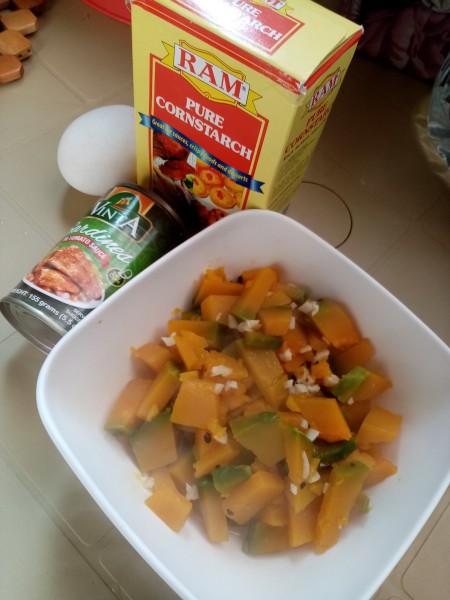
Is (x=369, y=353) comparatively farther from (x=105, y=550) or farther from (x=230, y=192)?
(x=105, y=550)

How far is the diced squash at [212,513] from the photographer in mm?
554

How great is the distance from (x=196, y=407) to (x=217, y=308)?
119 millimetres

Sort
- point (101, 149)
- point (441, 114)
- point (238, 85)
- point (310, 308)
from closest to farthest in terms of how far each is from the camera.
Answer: point (238, 85) < point (310, 308) < point (101, 149) < point (441, 114)

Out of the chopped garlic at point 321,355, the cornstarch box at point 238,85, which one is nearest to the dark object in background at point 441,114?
the cornstarch box at point 238,85

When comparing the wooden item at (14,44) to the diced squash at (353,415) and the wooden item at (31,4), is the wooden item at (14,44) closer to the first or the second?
the wooden item at (31,4)

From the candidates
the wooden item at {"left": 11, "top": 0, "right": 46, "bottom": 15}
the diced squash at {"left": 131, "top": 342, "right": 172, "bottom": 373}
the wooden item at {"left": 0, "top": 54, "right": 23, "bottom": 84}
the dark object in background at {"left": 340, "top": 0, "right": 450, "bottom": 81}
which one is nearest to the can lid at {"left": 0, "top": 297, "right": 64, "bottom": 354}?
the diced squash at {"left": 131, "top": 342, "right": 172, "bottom": 373}

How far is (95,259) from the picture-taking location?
0.66 metres

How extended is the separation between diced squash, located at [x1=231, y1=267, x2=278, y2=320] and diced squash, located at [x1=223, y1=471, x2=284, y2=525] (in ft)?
0.55

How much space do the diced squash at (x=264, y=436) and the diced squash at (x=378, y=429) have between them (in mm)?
91

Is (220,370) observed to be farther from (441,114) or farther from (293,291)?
(441,114)

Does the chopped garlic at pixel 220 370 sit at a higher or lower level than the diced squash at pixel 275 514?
higher

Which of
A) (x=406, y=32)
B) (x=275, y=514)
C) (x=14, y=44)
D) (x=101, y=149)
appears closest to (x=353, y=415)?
(x=275, y=514)

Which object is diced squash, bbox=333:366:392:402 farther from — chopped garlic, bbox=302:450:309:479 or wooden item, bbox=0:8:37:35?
wooden item, bbox=0:8:37:35

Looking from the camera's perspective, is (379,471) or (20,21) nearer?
(379,471)
